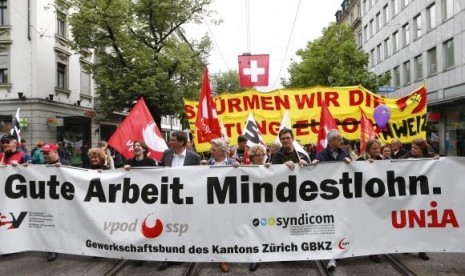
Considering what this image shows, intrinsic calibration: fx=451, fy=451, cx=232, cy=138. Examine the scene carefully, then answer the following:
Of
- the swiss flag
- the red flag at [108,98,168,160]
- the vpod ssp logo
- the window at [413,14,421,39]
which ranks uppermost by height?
the window at [413,14,421,39]

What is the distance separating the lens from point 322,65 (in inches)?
1396

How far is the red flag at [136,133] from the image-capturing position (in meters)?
7.86

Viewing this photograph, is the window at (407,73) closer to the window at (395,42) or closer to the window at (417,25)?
the window at (395,42)

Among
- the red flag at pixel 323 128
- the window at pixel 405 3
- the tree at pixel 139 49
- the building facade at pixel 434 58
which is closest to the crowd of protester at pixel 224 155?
the red flag at pixel 323 128

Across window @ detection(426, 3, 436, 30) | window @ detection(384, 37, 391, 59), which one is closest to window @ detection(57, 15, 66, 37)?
window @ detection(426, 3, 436, 30)

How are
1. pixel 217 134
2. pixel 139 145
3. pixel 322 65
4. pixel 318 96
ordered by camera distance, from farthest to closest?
pixel 322 65
pixel 318 96
pixel 217 134
pixel 139 145

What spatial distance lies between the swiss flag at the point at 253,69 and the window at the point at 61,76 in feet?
67.8

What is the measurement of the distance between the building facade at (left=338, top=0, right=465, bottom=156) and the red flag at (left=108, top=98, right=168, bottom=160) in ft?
69.4

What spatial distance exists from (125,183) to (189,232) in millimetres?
1073

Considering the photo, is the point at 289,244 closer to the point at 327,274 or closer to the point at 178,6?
the point at 327,274

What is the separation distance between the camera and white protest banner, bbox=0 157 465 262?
5.72 m

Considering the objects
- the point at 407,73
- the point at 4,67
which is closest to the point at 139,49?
the point at 4,67

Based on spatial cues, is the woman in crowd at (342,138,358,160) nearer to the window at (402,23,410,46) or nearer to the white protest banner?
the white protest banner

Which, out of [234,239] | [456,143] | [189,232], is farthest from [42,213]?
[456,143]
